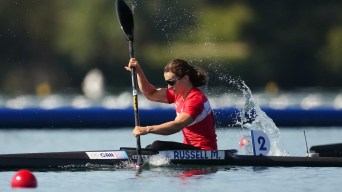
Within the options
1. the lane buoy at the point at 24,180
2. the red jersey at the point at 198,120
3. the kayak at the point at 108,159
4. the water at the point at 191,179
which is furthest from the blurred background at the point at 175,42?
the lane buoy at the point at 24,180

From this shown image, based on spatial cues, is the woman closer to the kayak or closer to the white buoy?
the kayak

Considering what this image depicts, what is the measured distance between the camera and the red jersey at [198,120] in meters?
15.2

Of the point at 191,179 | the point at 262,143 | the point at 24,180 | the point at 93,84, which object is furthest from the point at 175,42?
the point at 24,180

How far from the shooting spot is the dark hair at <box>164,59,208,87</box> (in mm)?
15242

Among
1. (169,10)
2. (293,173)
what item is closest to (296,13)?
(169,10)

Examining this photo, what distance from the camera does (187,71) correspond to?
50.1 ft

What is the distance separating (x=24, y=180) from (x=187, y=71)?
9.19ft

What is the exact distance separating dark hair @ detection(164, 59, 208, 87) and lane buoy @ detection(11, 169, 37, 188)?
2521 millimetres

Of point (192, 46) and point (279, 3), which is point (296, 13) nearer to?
point (279, 3)

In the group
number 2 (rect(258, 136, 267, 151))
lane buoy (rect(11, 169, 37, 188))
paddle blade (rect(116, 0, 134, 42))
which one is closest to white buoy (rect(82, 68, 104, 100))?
paddle blade (rect(116, 0, 134, 42))

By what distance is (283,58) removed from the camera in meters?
51.2

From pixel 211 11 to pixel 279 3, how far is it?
406 cm

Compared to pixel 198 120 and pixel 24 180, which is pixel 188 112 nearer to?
pixel 198 120

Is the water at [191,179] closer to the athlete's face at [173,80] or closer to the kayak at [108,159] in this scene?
the kayak at [108,159]
